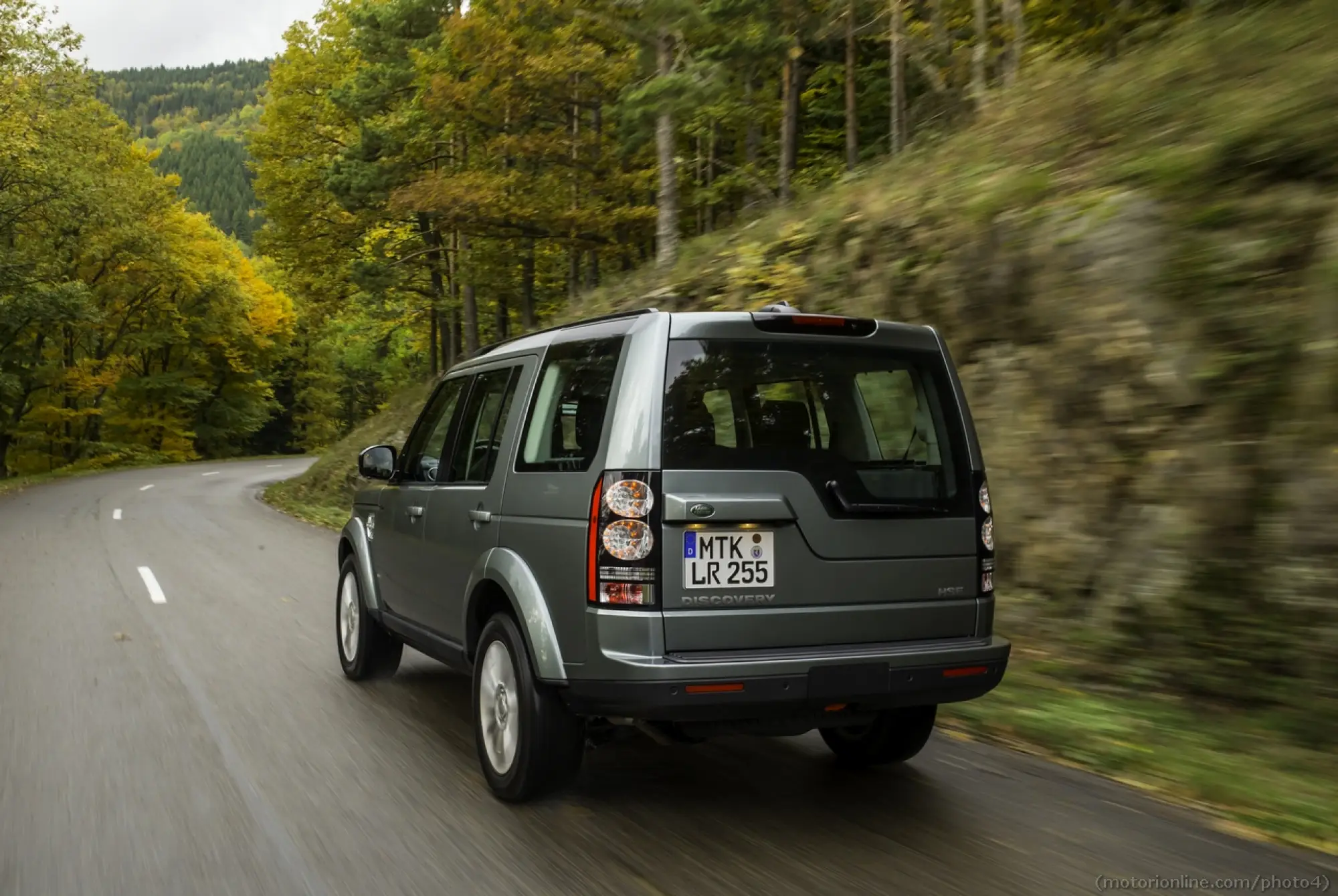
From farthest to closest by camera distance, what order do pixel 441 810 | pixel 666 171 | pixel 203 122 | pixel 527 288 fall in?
1. pixel 203 122
2. pixel 527 288
3. pixel 666 171
4. pixel 441 810

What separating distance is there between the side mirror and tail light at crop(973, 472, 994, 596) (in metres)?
3.42

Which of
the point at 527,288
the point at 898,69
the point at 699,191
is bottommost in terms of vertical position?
the point at 527,288

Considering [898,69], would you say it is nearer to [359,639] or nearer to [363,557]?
[363,557]

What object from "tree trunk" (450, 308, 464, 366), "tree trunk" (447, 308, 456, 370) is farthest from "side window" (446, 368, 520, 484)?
"tree trunk" (447, 308, 456, 370)

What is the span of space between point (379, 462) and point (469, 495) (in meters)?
1.53

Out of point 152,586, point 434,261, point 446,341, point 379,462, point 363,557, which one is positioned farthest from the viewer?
point 446,341

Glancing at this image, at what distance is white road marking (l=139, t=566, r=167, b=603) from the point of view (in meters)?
9.96

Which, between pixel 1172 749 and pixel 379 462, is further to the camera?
pixel 379 462

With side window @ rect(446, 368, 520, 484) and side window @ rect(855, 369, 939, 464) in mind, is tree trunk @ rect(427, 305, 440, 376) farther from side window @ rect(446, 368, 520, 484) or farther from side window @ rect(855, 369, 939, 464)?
side window @ rect(855, 369, 939, 464)

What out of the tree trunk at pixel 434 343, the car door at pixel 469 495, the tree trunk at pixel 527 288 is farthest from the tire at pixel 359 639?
the tree trunk at pixel 434 343

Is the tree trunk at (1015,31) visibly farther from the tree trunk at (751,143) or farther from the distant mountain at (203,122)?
the distant mountain at (203,122)

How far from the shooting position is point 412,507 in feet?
19.0

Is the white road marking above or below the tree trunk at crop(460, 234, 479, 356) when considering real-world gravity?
below

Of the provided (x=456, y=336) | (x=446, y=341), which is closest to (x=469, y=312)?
(x=446, y=341)
